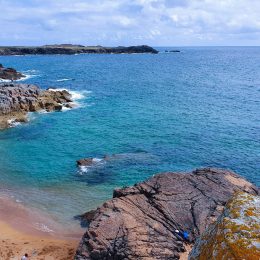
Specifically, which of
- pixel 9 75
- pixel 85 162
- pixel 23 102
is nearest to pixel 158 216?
pixel 85 162

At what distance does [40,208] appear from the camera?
35812 mm

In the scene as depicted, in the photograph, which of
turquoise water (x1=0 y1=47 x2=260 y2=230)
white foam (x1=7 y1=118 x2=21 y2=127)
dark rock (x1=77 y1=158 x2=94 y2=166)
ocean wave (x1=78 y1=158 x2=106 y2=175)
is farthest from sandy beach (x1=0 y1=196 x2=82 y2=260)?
white foam (x1=7 y1=118 x2=21 y2=127)

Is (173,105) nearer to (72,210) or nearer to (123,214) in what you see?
(72,210)

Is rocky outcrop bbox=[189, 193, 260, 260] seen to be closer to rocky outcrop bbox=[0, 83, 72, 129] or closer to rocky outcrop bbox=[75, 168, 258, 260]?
rocky outcrop bbox=[75, 168, 258, 260]

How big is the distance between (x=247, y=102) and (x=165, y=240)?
69.5 meters

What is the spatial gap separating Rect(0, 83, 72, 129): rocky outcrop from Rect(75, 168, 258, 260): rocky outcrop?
38.6 meters

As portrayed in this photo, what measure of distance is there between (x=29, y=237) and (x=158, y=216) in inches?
463

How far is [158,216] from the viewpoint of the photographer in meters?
27.1

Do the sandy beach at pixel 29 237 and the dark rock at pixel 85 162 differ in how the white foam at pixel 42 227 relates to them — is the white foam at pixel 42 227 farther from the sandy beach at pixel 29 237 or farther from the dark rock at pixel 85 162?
the dark rock at pixel 85 162

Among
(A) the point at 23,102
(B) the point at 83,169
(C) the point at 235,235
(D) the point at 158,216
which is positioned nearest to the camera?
(C) the point at 235,235

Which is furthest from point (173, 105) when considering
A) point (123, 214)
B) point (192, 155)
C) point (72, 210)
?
point (123, 214)

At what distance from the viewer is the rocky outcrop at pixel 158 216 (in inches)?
961

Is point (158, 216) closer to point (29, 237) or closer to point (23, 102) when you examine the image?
point (29, 237)

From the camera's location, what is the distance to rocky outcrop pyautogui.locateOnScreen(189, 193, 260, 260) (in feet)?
20.7
